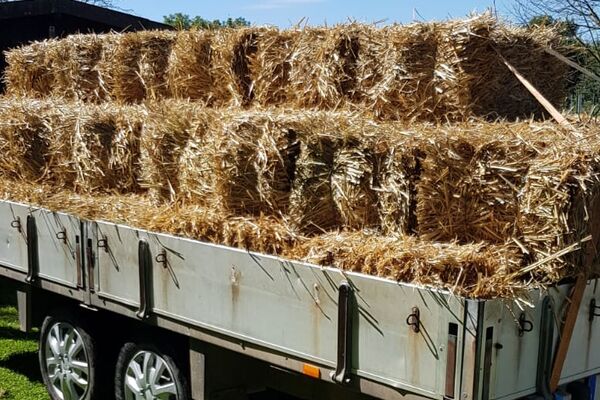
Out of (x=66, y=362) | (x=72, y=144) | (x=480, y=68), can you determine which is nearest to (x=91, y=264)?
(x=66, y=362)

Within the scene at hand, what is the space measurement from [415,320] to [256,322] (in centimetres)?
108

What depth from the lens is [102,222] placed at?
525cm

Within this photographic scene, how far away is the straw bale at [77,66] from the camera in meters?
7.12

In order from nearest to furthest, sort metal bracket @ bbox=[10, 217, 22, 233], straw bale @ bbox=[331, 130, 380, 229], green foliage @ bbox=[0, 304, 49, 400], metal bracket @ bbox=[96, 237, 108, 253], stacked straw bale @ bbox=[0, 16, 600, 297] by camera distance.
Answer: stacked straw bale @ bbox=[0, 16, 600, 297], straw bale @ bbox=[331, 130, 380, 229], metal bracket @ bbox=[96, 237, 108, 253], metal bracket @ bbox=[10, 217, 22, 233], green foliage @ bbox=[0, 304, 49, 400]

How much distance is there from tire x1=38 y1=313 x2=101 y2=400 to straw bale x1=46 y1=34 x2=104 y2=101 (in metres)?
2.25

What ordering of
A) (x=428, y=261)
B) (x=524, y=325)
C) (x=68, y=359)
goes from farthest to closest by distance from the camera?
(x=68, y=359) → (x=428, y=261) → (x=524, y=325)

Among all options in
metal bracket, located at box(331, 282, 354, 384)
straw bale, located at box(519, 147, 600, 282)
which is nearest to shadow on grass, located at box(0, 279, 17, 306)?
metal bracket, located at box(331, 282, 354, 384)

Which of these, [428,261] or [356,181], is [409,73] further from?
[428,261]

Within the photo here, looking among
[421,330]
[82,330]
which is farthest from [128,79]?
[421,330]

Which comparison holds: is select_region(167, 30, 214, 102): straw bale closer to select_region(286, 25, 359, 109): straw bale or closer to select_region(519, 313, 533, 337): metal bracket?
select_region(286, 25, 359, 109): straw bale

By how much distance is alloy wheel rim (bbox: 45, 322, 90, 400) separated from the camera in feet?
18.6

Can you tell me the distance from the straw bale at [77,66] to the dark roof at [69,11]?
165 inches

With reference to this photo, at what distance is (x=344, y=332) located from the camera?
367 cm

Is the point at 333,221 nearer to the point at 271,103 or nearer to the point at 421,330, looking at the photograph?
the point at 421,330
